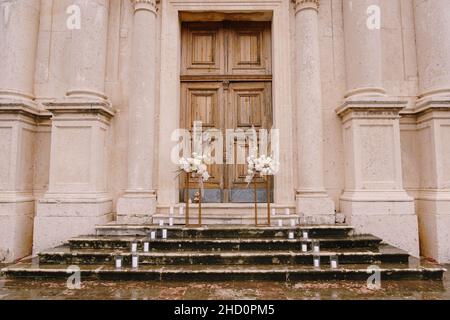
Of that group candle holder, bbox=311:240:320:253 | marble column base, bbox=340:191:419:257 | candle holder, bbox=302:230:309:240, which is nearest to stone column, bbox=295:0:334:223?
marble column base, bbox=340:191:419:257

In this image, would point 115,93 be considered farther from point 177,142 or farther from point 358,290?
point 358,290

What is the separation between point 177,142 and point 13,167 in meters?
2.83

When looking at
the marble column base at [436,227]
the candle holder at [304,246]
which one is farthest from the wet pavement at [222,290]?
the marble column base at [436,227]

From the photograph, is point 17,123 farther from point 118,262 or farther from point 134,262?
point 134,262

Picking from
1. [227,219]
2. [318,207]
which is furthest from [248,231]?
[318,207]

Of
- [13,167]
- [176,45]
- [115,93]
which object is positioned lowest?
[13,167]

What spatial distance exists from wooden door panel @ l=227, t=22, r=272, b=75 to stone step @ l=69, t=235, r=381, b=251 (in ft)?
12.1

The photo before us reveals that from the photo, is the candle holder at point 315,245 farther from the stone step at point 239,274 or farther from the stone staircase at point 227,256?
the stone step at point 239,274

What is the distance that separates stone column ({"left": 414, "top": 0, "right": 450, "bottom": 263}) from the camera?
17.6 ft

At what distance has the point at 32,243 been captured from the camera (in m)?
5.76

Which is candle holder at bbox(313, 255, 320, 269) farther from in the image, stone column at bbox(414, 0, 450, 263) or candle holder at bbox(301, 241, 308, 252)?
stone column at bbox(414, 0, 450, 263)

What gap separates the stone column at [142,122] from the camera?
5.94 meters

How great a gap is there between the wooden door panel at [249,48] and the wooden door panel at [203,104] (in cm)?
56

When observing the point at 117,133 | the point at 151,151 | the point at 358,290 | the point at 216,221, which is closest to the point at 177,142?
the point at 151,151
